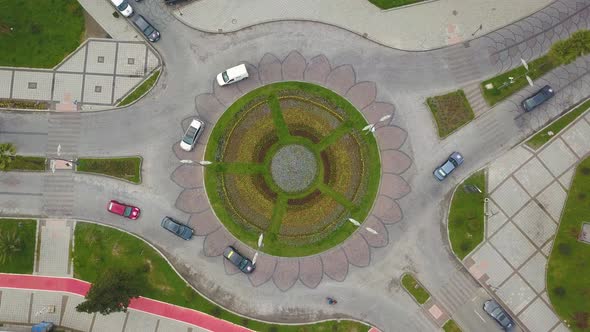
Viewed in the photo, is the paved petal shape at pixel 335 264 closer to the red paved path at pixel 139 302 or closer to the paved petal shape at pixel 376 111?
the red paved path at pixel 139 302

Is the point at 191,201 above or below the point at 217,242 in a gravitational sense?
above

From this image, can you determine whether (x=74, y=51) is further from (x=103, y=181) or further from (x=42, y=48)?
(x=103, y=181)

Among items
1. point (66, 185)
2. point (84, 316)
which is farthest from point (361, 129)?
point (84, 316)

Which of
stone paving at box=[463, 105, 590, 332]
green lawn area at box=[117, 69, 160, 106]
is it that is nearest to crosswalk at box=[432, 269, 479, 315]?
stone paving at box=[463, 105, 590, 332]

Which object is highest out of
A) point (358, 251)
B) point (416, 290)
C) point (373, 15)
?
point (373, 15)

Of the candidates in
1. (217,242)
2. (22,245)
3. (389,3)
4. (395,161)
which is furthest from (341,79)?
(22,245)

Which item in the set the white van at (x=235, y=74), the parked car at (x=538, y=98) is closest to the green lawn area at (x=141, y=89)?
the white van at (x=235, y=74)

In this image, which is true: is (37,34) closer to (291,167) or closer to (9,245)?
(9,245)
